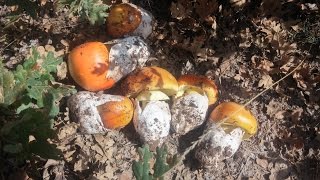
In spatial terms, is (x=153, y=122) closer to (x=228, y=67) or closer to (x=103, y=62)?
(x=103, y=62)

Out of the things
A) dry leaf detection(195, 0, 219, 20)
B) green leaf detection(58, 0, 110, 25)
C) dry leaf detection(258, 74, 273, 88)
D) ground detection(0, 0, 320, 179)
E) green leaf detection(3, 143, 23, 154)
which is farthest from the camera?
dry leaf detection(195, 0, 219, 20)

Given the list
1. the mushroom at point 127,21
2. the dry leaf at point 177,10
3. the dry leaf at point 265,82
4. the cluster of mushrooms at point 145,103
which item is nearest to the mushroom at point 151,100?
the cluster of mushrooms at point 145,103

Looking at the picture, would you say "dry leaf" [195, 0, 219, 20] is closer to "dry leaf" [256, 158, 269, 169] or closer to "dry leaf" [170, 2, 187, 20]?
"dry leaf" [170, 2, 187, 20]

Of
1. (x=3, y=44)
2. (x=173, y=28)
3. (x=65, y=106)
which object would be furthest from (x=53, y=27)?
(x=173, y=28)

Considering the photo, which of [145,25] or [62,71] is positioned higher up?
[145,25]

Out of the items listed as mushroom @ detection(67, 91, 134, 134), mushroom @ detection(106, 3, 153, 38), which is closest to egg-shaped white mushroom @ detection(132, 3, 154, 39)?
mushroom @ detection(106, 3, 153, 38)

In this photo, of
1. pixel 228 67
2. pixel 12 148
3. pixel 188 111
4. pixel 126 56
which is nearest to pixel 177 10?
pixel 228 67
